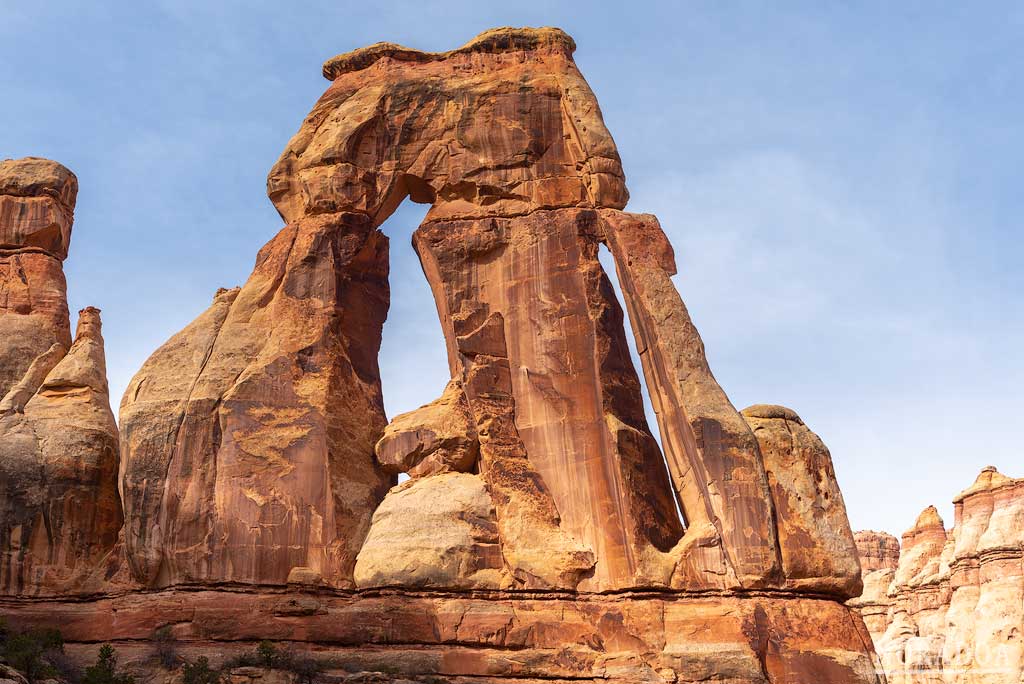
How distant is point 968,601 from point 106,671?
53.4m

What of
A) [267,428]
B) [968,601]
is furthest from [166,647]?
[968,601]

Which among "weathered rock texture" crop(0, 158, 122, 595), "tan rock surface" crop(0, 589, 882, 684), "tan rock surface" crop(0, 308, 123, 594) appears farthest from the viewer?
"weathered rock texture" crop(0, 158, 122, 595)

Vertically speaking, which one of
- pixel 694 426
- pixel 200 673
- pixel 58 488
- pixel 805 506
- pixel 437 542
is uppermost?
Result: pixel 58 488

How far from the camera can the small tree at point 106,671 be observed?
28.5 m

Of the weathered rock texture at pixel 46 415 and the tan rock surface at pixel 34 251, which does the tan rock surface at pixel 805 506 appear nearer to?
the weathered rock texture at pixel 46 415

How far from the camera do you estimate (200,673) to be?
28.7 meters

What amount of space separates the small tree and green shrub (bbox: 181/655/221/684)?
1.06m

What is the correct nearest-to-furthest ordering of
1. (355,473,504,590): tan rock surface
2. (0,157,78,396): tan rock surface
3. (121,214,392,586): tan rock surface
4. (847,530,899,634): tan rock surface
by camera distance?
(355,473,504,590): tan rock surface → (121,214,392,586): tan rock surface → (0,157,78,396): tan rock surface → (847,530,899,634): tan rock surface

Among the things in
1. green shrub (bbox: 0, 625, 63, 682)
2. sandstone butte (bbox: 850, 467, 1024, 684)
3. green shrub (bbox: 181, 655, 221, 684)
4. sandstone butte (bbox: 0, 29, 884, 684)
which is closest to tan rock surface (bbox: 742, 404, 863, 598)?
sandstone butte (bbox: 0, 29, 884, 684)

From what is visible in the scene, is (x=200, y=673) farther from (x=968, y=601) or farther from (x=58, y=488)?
(x=968, y=601)

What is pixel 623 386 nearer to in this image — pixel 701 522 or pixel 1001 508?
pixel 701 522

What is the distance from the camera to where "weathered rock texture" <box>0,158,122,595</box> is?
3438cm

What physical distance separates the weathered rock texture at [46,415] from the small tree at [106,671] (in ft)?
13.6

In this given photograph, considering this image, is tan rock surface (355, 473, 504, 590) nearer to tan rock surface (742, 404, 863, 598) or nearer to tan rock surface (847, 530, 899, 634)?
tan rock surface (742, 404, 863, 598)
